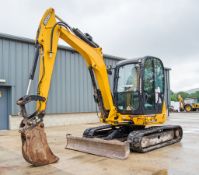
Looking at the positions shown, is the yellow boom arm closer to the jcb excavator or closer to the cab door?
the jcb excavator

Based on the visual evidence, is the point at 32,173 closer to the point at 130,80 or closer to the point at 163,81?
the point at 130,80

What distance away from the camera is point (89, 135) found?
723cm

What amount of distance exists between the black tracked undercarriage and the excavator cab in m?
0.58

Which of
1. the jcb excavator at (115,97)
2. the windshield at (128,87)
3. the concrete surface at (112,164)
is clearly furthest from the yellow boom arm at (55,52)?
the concrete surface at (112,164)

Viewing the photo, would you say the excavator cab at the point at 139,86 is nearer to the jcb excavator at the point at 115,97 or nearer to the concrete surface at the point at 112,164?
the jcb excavator at the point at 115,97

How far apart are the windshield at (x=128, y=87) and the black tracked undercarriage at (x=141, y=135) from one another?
729 mm

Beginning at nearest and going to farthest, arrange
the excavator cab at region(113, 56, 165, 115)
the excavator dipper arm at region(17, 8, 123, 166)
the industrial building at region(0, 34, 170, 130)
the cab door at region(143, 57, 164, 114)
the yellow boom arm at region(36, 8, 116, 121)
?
the excavator dipper arm at region(17, 8, 123, 166) < the yellow boom arm at region(36, 8, 116, 121) < the excavator cab at region(113, 56, 165, 115) < the cab door at region(143, 57, 164, 114) < the industrial building at region(0, 34, 170, 130)

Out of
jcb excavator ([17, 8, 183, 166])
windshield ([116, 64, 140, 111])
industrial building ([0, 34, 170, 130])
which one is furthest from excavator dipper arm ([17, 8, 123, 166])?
industrial building ([0, 34, 170, 130])

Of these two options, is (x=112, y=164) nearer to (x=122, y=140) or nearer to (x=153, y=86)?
(x=122, y=140)

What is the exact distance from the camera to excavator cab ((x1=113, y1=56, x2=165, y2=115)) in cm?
679

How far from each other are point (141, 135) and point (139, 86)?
1.32 meters

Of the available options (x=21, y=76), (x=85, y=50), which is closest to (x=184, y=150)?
(x=85, y=50)

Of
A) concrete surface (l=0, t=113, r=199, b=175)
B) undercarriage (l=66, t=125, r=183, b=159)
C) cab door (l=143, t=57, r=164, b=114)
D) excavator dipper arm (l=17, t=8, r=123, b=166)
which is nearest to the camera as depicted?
concrete surface (l=0, t=113, r=199, b=175)

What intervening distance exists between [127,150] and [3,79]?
767 cm
